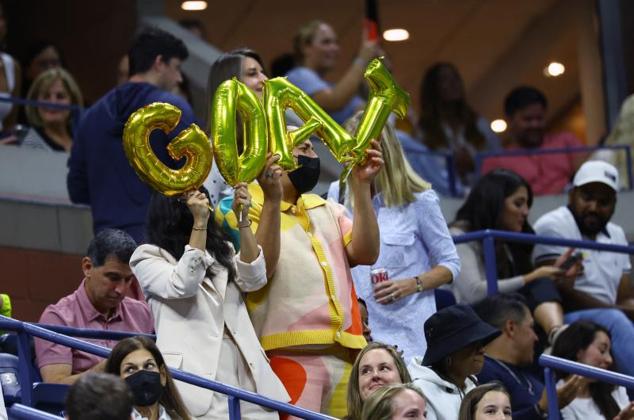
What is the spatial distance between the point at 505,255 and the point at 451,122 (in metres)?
3.90

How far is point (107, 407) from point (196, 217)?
275 centimetres

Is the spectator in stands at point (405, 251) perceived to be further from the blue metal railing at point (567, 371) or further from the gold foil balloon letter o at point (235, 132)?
the gold foil balloon letter o at point (235, 132)

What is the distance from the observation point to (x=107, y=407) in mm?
7508

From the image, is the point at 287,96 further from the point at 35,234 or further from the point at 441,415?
the point at 35,234

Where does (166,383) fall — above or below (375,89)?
below

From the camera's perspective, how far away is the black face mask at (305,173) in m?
10.7

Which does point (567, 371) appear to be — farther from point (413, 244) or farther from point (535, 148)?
point (535, 148)

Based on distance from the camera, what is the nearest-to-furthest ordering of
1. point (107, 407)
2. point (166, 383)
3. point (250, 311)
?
point (107, 407) → point (166, 383) → point (250, 311)

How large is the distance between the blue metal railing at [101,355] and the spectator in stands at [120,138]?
1769 millimetres

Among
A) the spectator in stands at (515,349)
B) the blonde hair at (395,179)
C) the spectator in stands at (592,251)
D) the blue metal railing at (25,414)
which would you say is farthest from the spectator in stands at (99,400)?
the spectator in stands at (592,251)

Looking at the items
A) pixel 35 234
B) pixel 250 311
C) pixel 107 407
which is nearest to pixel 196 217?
pixel 250 311

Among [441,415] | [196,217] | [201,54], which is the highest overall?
[201,54]

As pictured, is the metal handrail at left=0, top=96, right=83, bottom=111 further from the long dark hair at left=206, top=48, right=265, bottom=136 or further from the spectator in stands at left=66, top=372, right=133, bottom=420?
the spectator in stands at left=66, top=372, right=133, bottom=420

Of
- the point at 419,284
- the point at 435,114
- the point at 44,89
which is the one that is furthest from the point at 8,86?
the point at 419,284
